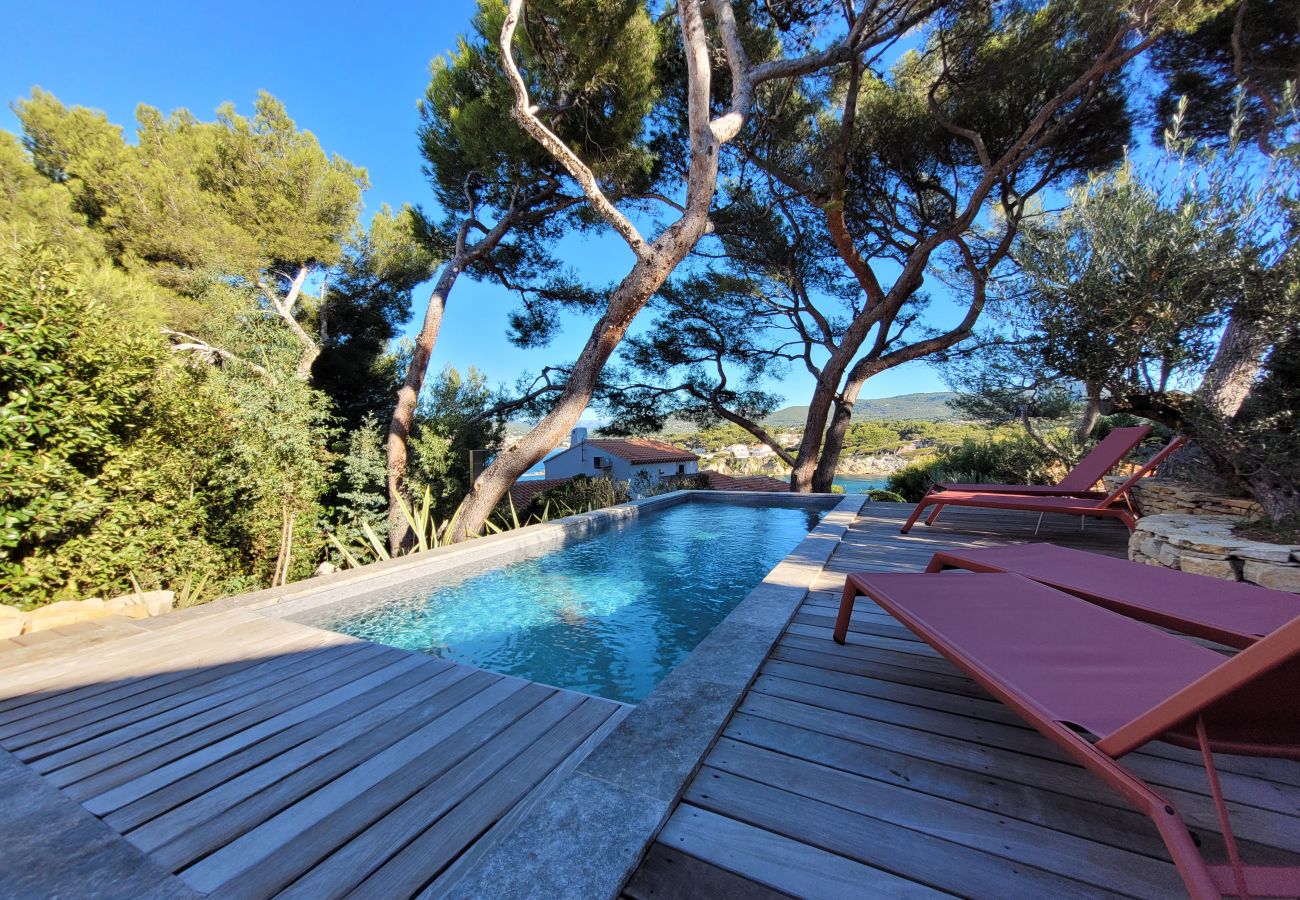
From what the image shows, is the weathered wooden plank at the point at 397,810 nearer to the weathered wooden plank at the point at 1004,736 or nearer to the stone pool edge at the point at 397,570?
the weathered wooden plank at the point at 1004,736

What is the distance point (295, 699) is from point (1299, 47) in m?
12.0

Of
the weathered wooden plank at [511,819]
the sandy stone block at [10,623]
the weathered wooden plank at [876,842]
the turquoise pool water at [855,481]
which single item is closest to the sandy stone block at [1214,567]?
the weathered wooden plank at [876,842]

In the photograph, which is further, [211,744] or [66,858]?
[211,744]

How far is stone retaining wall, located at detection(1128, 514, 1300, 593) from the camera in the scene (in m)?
2.40

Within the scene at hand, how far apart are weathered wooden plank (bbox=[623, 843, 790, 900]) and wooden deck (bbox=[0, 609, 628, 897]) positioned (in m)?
0.48

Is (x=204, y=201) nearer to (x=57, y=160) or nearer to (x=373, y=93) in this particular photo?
(x=57, y=160)

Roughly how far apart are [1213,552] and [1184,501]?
173cm

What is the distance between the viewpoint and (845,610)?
211 cm

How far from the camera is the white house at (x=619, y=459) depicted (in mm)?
24984

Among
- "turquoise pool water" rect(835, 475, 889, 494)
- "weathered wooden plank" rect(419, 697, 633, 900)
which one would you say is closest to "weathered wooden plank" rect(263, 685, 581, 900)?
"weathered wooden plank" rect(419, 697, 633, 900)

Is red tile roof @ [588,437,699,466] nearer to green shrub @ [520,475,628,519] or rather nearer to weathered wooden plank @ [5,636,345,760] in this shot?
green shrub @ [520,475,628,519]

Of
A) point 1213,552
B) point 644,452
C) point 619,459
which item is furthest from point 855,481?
point 644,452

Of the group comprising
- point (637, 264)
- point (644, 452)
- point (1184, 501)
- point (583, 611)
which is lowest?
point (583, 611)

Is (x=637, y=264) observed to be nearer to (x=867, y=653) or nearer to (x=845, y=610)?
(x=845, y=610)
